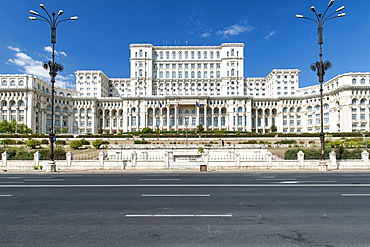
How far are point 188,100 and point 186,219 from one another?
82920 mm

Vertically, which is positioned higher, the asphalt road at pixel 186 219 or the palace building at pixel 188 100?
the palace building at pixel 188 100

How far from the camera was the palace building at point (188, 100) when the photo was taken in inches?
3221

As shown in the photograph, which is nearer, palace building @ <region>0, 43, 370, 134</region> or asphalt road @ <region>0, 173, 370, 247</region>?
asphalt road @ <region>0, 173, 370, 247</region>

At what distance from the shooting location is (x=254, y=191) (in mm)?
10914

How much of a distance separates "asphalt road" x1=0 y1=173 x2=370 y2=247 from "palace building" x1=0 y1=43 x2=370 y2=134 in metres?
71.2

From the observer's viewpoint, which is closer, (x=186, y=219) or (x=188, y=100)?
(x=186, y=219)

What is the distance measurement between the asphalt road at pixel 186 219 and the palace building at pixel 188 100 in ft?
234

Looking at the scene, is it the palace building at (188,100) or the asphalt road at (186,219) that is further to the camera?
the palace building at (188,100)

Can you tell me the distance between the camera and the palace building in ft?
268

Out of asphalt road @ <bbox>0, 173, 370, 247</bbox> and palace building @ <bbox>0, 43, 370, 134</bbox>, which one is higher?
palace building @ <bbox>0, 43, 370, 134</bbox>

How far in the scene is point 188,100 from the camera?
88625 mm

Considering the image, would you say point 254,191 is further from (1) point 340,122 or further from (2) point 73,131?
(2) point 73,131

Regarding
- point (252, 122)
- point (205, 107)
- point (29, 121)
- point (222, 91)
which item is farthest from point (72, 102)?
point (252, 122)

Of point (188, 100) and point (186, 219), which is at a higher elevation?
point (188, 100)
